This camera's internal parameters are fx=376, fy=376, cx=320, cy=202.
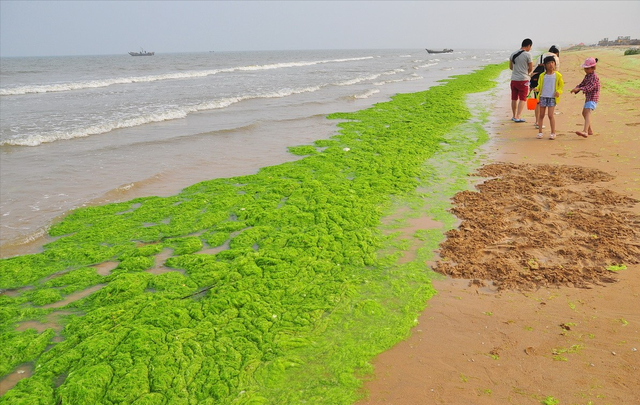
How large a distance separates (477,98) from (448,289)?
15254 mm

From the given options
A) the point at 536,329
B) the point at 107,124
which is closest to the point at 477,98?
the point at 107,124

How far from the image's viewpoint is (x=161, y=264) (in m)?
4.24

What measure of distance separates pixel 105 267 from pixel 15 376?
1.57 metres

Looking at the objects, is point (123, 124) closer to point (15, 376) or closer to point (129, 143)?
point (129, 143)

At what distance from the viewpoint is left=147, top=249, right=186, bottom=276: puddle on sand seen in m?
4.09

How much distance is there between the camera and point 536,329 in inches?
116

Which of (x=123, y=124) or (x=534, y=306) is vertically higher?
(x=123, y=124)

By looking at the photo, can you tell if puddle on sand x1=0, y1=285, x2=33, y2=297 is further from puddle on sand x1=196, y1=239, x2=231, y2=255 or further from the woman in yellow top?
the woman in yellow top

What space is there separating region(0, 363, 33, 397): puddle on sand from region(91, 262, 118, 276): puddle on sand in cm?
133

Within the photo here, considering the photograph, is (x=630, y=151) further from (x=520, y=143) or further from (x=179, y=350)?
(x=179, y=350)

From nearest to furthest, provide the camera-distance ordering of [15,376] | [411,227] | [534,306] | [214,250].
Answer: [15,376]
[534,306]
[214,250]
[411,227]

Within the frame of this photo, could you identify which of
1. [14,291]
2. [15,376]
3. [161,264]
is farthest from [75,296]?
[15,376]

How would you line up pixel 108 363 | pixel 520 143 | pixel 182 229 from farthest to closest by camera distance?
pixel 520 143
pixel 182 229
pixel 108 363

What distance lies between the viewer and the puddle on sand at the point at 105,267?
4.11 m
